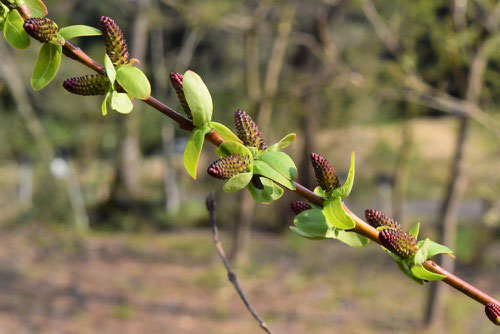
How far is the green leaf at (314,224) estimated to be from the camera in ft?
1.00

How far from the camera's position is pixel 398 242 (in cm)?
30

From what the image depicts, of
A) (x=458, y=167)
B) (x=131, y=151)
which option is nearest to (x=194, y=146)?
(x=458, y=167)

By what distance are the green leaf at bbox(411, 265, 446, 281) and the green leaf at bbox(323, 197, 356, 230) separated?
5 cm

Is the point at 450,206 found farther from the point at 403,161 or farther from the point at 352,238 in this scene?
the point at 352,238

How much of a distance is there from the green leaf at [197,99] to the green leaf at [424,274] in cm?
15

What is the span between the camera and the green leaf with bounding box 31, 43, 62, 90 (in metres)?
0.29

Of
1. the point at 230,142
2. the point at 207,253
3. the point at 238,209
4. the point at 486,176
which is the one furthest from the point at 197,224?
the point at 230,142

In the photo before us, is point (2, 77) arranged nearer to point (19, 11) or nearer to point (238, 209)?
point (238, 209)

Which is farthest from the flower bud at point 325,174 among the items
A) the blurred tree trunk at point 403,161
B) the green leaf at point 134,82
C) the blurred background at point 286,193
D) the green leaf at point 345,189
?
the blurred tree trunk at point 403,161

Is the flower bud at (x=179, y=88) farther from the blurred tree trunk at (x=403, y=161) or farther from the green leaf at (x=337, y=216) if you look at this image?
the blurred tree trunk at (x=403, y=161)

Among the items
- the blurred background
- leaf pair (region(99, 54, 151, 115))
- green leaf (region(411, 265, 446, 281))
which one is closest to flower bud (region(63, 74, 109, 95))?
leaf pair (region(99, 54, 151, 115))

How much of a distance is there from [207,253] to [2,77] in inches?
204

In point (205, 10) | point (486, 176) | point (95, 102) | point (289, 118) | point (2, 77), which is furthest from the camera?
point (95, 102)

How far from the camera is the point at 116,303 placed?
13.7ft
